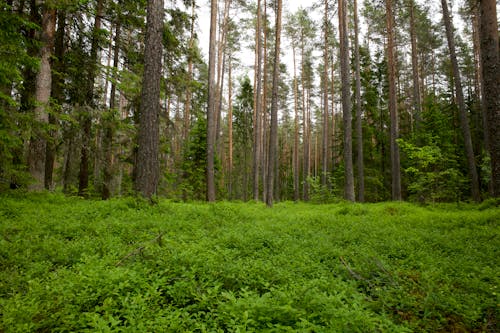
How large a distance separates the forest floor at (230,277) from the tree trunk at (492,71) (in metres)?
2.11

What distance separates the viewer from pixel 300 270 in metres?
3.96

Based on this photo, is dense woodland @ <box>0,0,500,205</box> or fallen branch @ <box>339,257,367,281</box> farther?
dense woodland @ <box>0,0,500,205</box>

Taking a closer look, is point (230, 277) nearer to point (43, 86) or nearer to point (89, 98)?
point (43, 86)

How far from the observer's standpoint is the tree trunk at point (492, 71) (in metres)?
7.19

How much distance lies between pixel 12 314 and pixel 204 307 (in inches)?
67.2

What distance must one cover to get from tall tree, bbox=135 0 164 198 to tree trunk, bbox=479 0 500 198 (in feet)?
29.0

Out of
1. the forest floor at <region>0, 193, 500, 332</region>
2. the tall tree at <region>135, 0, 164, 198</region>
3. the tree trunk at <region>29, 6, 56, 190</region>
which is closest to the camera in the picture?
the forest floor at <region>0, 193, 500, 332</region>

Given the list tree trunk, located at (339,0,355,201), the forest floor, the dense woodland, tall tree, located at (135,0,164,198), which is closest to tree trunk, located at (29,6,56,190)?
the dense woodland

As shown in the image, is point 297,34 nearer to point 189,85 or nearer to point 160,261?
point 189,85

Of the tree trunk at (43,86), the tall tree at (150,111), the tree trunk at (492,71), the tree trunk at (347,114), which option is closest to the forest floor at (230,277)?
the tall tree at (150,111)

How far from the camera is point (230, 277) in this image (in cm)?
344

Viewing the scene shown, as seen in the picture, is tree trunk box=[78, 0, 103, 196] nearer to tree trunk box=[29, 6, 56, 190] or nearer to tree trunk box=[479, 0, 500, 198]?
tree trunk box=[29, 6, 56, 190]

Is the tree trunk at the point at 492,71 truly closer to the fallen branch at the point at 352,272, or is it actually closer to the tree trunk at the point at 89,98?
the fallen branch at the point at 352,272

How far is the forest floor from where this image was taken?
2.57m
